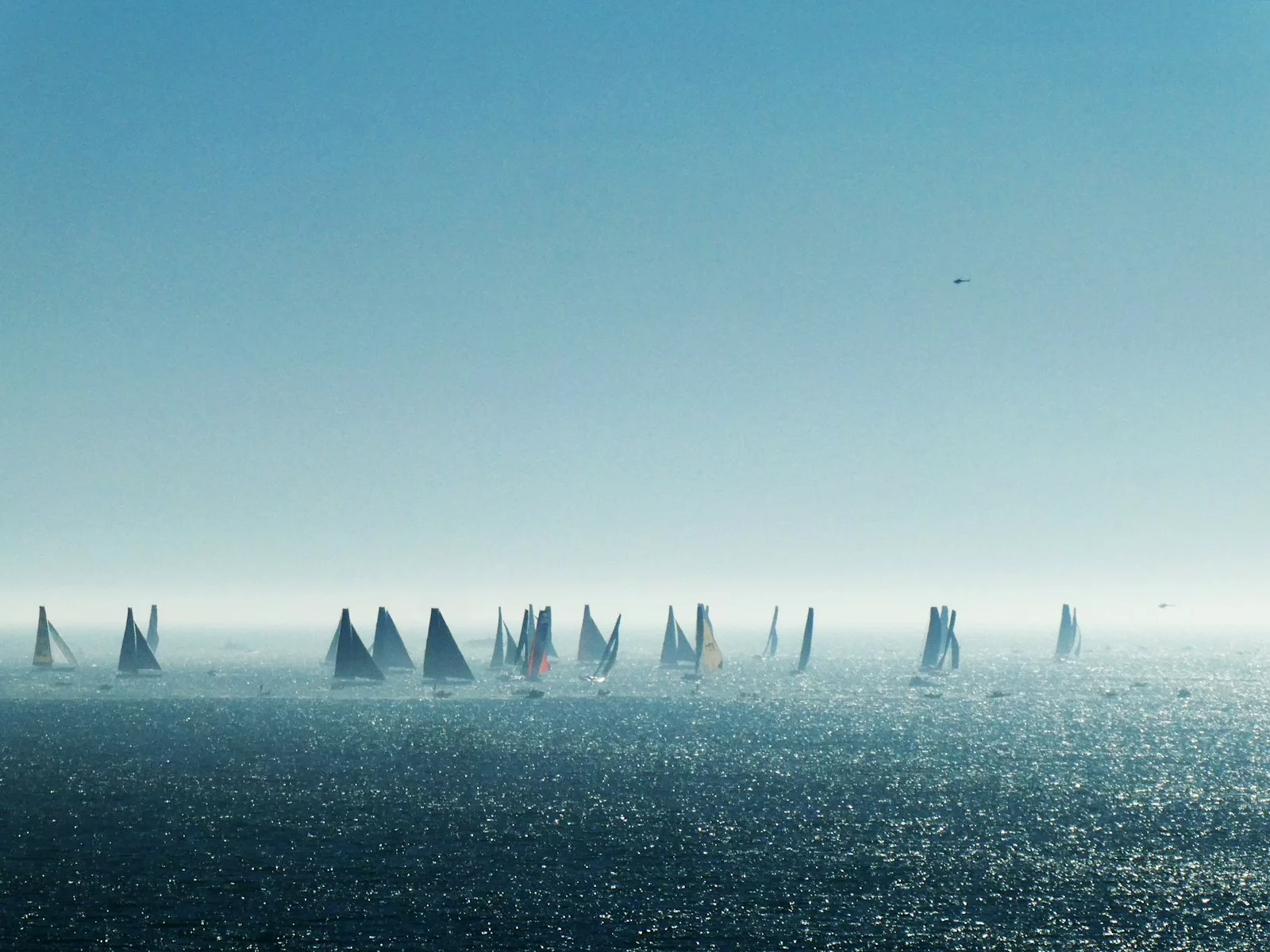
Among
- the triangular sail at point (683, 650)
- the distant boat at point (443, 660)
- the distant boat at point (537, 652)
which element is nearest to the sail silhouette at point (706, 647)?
the triangular sail at point (683, 650)

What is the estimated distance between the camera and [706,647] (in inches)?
6353

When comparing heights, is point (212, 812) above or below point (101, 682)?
above

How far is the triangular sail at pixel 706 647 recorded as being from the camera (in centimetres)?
15150

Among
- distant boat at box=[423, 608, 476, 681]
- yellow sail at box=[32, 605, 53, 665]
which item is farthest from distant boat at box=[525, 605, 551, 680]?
yellow sail at box=[32, 605, 53, 665]

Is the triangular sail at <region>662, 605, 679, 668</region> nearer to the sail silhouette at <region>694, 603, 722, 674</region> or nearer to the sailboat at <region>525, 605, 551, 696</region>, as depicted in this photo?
the sail silhouette at <region>694, 603, 722, 674</region>

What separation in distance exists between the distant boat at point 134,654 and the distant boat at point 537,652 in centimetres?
6017

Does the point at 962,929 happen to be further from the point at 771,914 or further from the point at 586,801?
the point at 586,801

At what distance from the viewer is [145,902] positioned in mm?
46531

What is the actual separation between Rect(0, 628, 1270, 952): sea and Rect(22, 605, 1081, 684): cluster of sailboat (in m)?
10.5

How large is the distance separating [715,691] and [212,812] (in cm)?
11324

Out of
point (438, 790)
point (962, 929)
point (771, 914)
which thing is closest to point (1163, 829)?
point (962, 929)

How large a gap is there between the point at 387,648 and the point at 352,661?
8.25 m

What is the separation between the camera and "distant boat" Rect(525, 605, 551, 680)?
481ft

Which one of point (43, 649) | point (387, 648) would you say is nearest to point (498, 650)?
point (387, 648)
